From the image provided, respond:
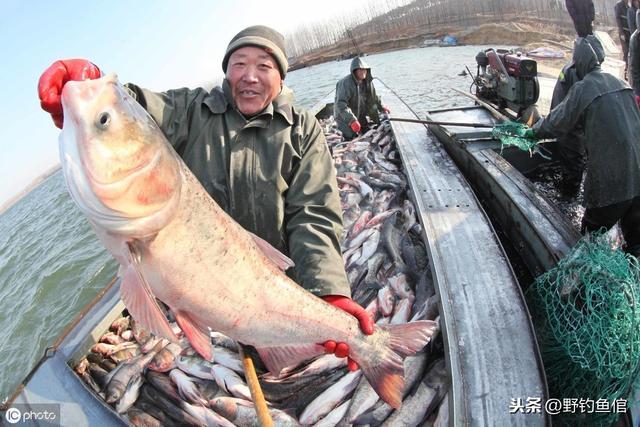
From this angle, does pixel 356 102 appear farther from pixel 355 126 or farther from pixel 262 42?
pixel 262 42

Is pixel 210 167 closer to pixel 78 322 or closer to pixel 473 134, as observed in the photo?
pixel 78 322

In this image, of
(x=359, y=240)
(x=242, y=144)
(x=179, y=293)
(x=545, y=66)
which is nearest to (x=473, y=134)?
(x=359, y=240)

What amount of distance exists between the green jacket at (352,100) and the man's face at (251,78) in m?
7.80

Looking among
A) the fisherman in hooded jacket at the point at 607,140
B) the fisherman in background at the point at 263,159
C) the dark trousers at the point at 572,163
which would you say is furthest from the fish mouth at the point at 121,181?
the dark trousers at the point at 572,163

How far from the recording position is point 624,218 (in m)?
4.54

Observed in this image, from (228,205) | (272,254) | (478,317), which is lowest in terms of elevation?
(478,317)

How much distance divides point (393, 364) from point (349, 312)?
45cm

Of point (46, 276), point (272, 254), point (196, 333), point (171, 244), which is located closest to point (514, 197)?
point (272, 254)

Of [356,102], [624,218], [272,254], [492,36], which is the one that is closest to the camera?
[272,254]

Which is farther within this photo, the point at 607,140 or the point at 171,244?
the point at 607,140

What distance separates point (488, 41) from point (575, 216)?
39.2 m

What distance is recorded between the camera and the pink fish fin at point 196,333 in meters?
1.82

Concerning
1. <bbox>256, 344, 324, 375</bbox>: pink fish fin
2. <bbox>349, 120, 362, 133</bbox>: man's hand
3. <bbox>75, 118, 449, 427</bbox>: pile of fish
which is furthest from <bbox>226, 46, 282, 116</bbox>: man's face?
<bbox>349, 120, 362, 133</bbox>: man's hand

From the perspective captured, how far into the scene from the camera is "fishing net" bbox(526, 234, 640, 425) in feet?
9.15
